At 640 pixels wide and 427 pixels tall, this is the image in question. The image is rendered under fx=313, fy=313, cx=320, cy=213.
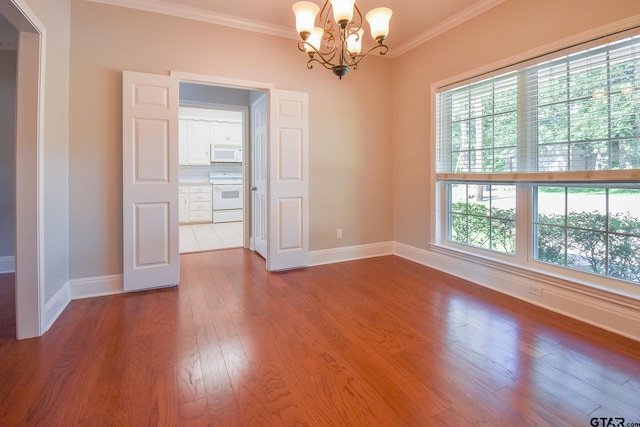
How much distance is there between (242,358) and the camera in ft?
6.33

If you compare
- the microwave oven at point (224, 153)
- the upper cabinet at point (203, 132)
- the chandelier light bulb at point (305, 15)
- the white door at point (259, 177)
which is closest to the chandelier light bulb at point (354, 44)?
the chandelier light bulb at point (305, 15)

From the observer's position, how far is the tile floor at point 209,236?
5.17 m

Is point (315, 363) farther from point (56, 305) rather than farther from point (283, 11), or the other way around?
point (283, 11)

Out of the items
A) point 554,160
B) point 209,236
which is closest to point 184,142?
point 209,236

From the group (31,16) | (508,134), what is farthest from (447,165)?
(31,16)

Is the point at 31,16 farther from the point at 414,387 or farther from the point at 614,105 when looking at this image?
the point at 614,105

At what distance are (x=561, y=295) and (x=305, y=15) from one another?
9.56ft

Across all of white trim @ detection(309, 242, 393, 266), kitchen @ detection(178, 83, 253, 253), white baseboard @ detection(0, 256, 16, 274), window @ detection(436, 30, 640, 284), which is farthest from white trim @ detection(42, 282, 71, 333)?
kitchen @ detection(178, 83, 253, 253)

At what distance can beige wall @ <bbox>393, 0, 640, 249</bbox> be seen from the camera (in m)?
2.44

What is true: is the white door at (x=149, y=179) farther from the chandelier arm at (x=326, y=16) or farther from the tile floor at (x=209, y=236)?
the tile floor at (x=209, y=236)

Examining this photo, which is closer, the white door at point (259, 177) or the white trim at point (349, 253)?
Answer: the white trim at point (349, 253)

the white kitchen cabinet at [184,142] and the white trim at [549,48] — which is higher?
the white kitchen cabinet at [184,142]

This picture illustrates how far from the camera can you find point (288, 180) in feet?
12.4

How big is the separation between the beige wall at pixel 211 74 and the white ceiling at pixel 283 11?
0.28ft
